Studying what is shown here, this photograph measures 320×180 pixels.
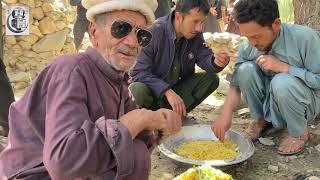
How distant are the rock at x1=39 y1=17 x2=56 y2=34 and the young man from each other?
11.4 ft

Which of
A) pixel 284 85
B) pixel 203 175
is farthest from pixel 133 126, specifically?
pixel 284 85

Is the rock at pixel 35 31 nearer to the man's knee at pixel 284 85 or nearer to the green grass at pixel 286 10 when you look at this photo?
the green grass at pixel 286 10

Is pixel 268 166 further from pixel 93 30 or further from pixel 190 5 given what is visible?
pixel 93 30

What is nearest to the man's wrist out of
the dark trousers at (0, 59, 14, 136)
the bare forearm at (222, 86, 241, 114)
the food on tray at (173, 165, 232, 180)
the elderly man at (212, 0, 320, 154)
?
the elderly man at (212, 0, 320, 154)

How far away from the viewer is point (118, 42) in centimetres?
220

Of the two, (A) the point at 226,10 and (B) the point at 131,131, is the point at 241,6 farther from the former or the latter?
(A) the point at 226,10

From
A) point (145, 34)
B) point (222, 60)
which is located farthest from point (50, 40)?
point (145, 34)

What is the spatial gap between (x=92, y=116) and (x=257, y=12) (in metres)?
2.04

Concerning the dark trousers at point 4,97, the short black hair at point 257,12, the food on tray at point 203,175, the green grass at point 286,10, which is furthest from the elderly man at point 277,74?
the green grass at point 286,10

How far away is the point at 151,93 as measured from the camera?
13.6ft

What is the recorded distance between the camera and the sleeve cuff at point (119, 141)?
1.87 m

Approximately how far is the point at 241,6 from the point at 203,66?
0.85 metres

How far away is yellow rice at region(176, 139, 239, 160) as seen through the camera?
11.8 ft

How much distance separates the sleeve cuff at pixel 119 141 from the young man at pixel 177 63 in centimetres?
194
